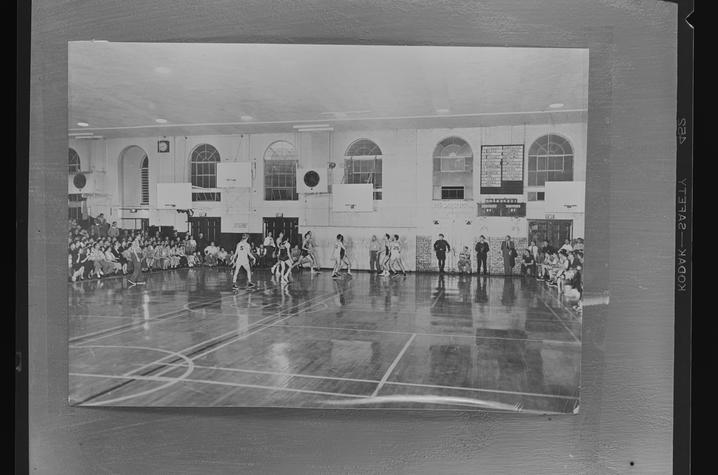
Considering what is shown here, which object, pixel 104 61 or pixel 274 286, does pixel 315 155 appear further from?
pixel 104 61

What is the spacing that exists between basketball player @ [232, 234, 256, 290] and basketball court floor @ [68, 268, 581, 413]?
0.04 meters

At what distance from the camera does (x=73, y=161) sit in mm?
2541

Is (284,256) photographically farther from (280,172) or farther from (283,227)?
(280,172)

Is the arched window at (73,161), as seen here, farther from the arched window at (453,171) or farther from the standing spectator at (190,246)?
the arched window at (453,171)

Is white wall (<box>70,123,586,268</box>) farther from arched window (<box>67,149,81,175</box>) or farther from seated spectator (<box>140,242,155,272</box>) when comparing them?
seated spectator (<box>140,242,155,272</box>)

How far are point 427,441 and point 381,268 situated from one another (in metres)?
0.85

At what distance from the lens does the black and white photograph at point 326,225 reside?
247 centimetres

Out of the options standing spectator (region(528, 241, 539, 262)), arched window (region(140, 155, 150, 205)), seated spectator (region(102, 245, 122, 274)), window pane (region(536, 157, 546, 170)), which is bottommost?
seated spectator (region(102, 245, 122, 274))

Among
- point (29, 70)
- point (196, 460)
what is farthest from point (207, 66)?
point (196, 460)

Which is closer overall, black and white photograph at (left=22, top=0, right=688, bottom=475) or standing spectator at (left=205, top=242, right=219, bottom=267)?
black and white photograph at (left=22, top=0, right=688, bottom=475)

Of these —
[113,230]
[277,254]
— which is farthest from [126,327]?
[277,254]

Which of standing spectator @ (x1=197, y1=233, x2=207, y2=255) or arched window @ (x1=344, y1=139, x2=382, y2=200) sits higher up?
arched window @ (x1=344, y1=139, x2=382, y2=200)

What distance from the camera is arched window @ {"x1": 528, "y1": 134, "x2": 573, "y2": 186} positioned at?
8.07 feet

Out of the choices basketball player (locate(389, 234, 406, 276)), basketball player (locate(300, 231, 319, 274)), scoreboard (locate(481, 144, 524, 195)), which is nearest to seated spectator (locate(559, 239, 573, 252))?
scoreboard (locate(481, 144, 524, 195))
